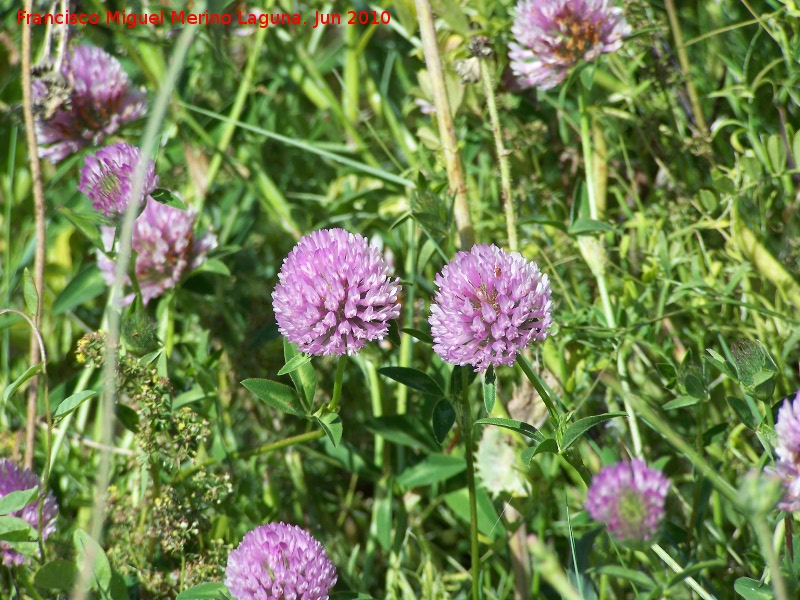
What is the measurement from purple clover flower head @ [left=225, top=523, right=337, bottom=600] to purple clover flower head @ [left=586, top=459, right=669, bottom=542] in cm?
25

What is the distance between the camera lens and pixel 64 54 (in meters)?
1.10

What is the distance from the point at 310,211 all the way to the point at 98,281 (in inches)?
12.2

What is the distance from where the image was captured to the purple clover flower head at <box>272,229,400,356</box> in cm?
73

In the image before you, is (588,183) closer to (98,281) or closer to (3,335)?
(98,281)

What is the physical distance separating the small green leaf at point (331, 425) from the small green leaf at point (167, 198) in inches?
10.8

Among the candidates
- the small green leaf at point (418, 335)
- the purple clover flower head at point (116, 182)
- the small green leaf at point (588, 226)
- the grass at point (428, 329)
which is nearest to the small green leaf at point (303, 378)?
the grass at point (428, 329)

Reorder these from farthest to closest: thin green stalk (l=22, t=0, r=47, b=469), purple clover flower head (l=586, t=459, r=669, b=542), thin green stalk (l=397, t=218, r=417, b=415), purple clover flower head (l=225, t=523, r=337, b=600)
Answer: thin green stalk (l=397, t=218, r=417, b=415) < thin green stalk (l=22, t=0, r=47, b=469) < purple clover flower head (l=225, t=523, r=337, b=600) < purple clover flower head (l=586, t=459, r=669, b=542)

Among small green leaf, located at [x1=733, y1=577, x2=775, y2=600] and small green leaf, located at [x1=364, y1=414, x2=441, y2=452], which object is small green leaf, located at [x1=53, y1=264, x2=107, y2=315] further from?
small green leaf, located at [x1=733, y1=577, x2=775, y2=600]

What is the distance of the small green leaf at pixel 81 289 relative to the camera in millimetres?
1128

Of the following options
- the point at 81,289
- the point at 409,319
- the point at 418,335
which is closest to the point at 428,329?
the point at 409,319

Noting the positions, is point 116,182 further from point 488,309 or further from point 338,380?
point 488,309

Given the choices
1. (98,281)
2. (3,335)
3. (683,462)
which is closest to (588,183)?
(683,462)

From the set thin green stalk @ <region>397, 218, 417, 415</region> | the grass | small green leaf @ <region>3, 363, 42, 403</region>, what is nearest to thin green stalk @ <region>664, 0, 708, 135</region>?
the grass

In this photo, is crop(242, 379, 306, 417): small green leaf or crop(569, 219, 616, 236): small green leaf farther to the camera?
crop(569, 219, 616, 236): small green leaf
